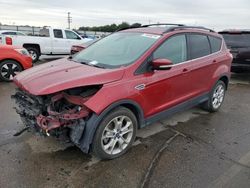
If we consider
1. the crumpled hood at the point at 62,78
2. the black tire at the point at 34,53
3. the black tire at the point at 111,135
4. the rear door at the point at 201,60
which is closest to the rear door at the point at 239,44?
the rear door at the point at 201,60

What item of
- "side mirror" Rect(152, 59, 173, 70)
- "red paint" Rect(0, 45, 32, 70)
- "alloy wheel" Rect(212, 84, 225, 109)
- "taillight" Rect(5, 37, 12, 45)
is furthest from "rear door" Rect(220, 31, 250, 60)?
"taillight" Rect(5, 37, 12, 45)

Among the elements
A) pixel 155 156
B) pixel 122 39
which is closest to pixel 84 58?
pixel 122 39

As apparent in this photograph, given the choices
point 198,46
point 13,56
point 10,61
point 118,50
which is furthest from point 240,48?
point 10,61

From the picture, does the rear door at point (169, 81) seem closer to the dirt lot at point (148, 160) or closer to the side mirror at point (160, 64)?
the side mirror at point (160, 64)

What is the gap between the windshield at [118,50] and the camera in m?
3.79

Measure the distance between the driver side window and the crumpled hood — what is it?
823mm

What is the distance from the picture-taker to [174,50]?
4.25 m

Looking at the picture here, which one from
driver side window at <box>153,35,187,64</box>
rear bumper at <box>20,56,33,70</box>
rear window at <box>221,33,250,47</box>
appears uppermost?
rear window at <box>221,33,250,47</box>

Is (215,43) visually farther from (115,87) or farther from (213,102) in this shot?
(115,87)

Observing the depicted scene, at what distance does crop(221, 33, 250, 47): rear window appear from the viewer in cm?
869

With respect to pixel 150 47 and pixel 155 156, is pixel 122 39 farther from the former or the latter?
pixel 155 156

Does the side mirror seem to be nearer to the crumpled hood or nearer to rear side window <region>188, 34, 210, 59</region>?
the crumpled hood

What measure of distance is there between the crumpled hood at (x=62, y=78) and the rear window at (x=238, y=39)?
6630 mm

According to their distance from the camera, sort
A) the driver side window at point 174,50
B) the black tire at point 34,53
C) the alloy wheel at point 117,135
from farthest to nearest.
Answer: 1. the black tire at point 34,53
2. the driver side window at point 174,50
3. the alloy wheel at point 117,135
